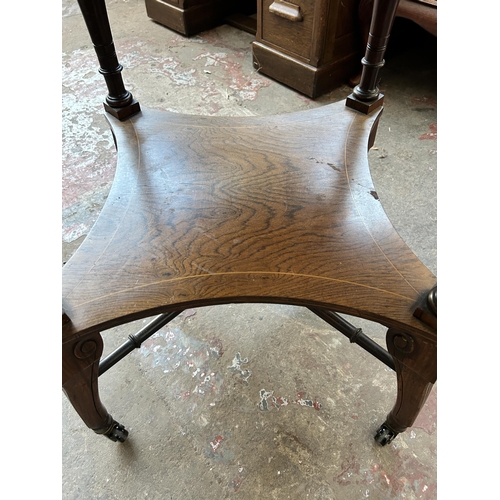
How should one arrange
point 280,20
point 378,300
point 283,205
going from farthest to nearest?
point 280,20
point 283,205
point 378,300

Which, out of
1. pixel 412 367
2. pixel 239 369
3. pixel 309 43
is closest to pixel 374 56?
pixel 412 367

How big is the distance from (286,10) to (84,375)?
154 centimetres

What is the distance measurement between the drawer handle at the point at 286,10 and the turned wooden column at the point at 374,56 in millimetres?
846

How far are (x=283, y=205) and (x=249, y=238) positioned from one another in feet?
0.35

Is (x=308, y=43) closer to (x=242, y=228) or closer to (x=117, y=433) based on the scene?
(x=242, y=228)

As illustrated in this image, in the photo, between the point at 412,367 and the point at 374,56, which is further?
the point at 374,56

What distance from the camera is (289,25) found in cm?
165

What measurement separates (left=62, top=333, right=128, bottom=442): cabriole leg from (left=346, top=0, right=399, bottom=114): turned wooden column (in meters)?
0.73

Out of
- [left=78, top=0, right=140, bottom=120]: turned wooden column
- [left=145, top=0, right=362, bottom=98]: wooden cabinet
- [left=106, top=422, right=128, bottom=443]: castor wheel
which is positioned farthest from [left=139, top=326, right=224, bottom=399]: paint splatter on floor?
[left=145, top=0, right=362, bottom=98]: wooden cabinet

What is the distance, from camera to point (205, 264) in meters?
0.64

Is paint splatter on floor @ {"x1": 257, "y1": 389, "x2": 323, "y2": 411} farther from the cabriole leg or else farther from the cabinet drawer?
the cabinet drawer

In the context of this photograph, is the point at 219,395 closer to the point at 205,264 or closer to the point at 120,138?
the point at 205,264

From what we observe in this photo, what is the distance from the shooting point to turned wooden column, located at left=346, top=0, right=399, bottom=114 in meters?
0.78

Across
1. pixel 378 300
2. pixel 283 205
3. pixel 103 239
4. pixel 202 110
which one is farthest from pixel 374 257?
pixel 202 110
